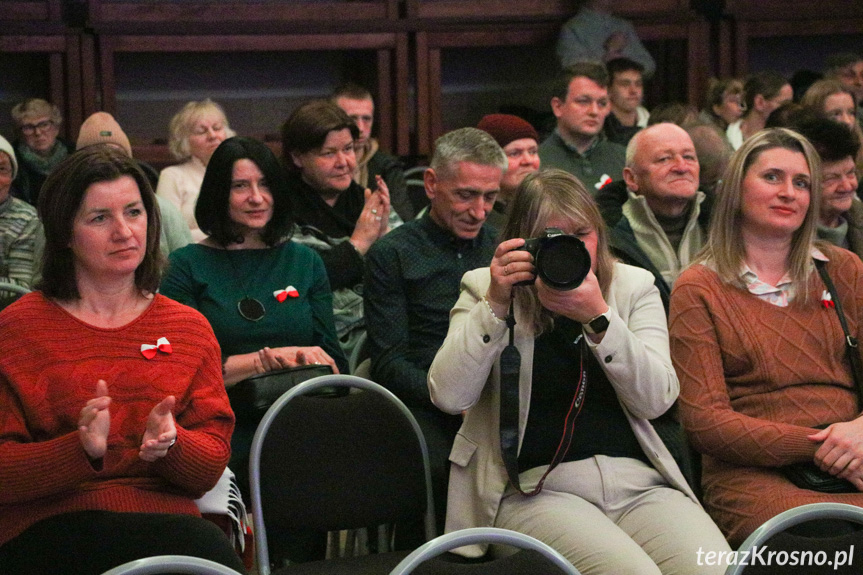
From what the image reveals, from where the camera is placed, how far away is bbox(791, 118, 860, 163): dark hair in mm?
3377

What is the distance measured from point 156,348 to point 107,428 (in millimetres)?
288

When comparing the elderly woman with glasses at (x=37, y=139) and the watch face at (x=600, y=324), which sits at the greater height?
the elderly woman with glasses at (x=37, y=139)

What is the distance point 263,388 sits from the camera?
8.72 ft

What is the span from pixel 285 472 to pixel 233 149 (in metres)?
1.06

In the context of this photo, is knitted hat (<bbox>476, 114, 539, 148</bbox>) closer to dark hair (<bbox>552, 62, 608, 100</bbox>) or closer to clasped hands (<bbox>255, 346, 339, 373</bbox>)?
dark hair (<bbox>552, 62, 608, 100</bbox>)

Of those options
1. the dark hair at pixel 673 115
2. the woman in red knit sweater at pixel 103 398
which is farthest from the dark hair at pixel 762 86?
the woman in red knit sweater at pixel 103 398

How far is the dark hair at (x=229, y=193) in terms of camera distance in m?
2.95

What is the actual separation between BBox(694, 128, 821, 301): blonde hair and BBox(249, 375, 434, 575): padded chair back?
845 millimetres

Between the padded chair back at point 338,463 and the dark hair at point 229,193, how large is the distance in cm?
73

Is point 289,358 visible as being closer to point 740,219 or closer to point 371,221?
point 371,221

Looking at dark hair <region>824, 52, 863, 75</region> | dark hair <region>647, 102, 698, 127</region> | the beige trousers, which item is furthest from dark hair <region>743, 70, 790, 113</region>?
the beige trousers

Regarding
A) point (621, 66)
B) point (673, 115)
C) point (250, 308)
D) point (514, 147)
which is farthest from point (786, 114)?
point (250, 308)

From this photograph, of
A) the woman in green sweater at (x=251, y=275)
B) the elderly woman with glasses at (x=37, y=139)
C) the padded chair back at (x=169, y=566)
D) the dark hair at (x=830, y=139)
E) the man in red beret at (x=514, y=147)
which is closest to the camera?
the padded chair back at (x=169, y=566)

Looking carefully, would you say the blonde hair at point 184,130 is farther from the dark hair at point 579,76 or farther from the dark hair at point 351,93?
the dark hair at point 579,76
